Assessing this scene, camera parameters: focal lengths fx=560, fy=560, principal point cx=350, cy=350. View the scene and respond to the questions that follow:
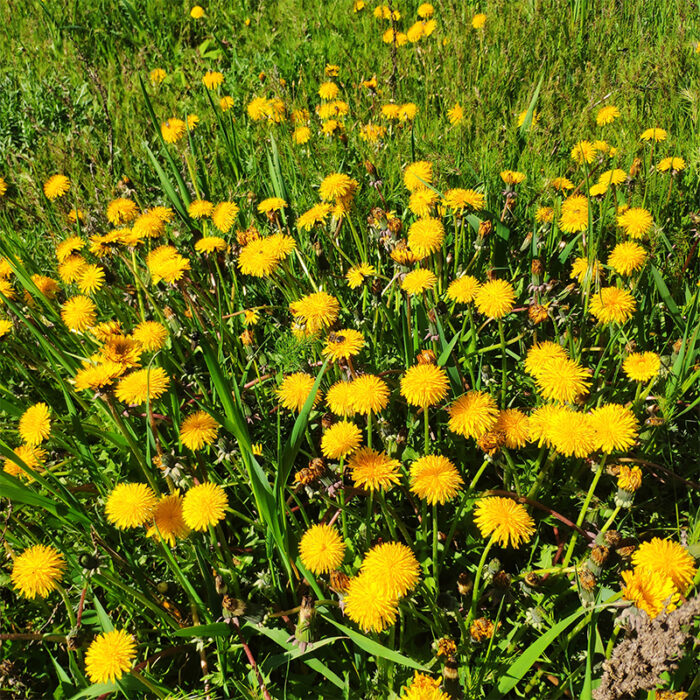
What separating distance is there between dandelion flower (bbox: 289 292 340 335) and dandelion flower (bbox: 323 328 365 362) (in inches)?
3.8

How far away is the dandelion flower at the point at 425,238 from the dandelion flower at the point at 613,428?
78 cm

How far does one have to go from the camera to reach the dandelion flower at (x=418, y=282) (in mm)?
1765

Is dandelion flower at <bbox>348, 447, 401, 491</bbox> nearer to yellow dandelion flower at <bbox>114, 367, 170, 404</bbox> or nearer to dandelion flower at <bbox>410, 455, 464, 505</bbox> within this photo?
dandelion flower at <bbox>410, 455, 464, 505</bbox>

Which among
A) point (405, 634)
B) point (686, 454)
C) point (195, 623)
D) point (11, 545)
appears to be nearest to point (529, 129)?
point (686, 454)

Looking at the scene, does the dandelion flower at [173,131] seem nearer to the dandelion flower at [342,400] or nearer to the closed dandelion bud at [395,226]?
the closed dandelion bud at [395,226]

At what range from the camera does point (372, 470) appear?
1.41m

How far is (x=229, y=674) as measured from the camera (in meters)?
1.45

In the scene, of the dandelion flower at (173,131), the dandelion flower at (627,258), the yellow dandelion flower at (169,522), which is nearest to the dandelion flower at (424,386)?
the yellow dandelion flower at (169,522)

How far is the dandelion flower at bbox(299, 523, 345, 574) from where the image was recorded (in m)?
1.32

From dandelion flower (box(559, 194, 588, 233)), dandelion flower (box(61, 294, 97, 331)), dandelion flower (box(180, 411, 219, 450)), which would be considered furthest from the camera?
dandelion flower (box(559, 194, 588, 233))

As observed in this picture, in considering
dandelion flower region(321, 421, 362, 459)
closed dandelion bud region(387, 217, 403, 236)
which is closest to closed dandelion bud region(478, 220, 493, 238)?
closed dandelion bud region(387, 217, 403, 236)

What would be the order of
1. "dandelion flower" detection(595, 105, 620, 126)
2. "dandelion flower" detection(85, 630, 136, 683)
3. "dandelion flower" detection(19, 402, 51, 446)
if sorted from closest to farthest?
"dandelion flower" detection(85, 630, 136, 683) < "dandelion flower" detection(19, 402, 51, 446) < "dandelion flower" detection(595, 105, 620, 126)

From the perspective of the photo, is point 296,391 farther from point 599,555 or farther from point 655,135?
point 655,135

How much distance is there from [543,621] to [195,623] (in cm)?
92
